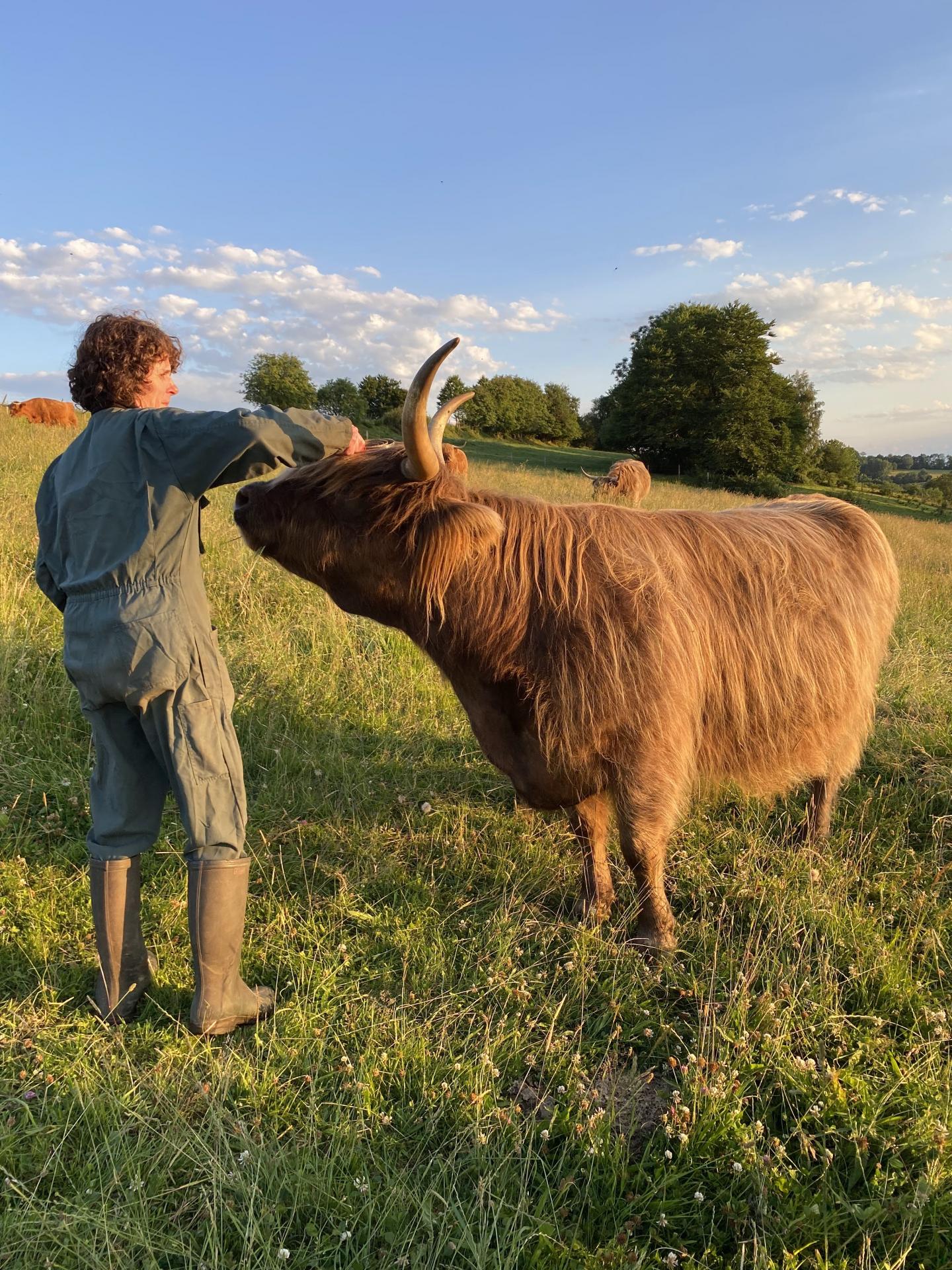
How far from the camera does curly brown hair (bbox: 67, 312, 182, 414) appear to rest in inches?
96.4

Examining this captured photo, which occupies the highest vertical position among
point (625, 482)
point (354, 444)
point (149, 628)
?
point (625, 482)

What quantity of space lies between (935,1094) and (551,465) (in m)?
33.1

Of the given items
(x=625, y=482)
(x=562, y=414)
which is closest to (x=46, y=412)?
(x=625, y=482)

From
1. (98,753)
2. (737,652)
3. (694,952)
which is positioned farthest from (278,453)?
(694,952)

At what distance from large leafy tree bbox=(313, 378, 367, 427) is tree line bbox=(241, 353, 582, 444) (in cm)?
6

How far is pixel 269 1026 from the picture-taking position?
248cm

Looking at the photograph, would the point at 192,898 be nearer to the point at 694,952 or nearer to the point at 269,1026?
the point at 269,1026

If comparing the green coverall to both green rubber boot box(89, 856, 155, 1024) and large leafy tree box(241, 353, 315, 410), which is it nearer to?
green rubber boot box(89, 856, 155, 1024)

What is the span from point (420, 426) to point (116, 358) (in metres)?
1.06

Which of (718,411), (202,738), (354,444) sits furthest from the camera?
(718,411)

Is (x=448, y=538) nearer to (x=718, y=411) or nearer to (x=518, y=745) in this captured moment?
(x=518, y=745)

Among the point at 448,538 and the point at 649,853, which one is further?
the point at 649,853

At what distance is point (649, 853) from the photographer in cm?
299

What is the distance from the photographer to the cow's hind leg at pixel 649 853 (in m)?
2.92
